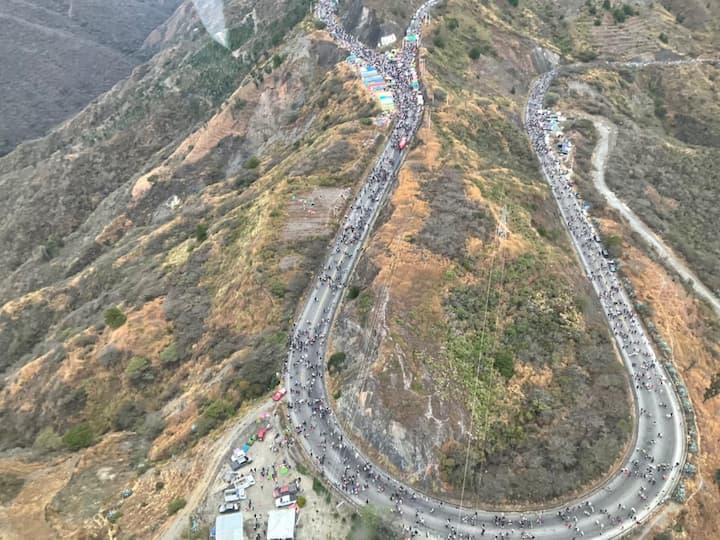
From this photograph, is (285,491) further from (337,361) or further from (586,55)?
(586,55)

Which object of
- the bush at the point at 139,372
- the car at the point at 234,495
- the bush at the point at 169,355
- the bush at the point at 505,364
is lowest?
the bush at the point at 139,372

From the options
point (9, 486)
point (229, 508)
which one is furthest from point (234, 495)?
point (9, 486)

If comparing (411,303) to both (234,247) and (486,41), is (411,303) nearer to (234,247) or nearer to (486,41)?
(234,247)

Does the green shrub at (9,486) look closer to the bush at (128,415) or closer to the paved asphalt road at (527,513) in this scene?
the bush at (128,415)

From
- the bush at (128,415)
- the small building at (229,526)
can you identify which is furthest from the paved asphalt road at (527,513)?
the bush at (128,415)

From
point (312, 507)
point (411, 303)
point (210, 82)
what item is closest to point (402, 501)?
point (312, 507)

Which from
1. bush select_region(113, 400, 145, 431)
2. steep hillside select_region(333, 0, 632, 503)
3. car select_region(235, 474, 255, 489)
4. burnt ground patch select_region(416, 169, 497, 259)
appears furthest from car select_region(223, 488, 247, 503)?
burnt ground patch select_region(416, 169, 497, 259)
